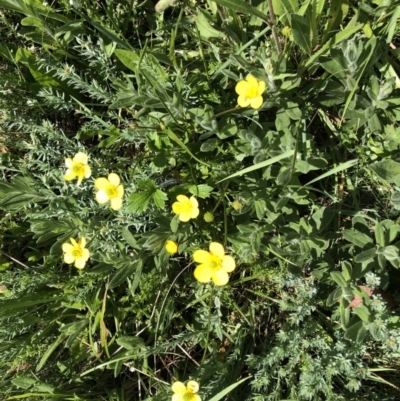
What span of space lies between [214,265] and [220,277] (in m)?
0.08

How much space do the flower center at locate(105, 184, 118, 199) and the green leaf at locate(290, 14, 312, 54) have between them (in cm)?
142

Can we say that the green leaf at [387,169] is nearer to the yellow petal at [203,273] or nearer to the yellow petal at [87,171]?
the yellow petal at [203,273]

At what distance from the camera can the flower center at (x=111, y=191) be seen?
299 centimetres

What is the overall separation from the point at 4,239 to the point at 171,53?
2071mm

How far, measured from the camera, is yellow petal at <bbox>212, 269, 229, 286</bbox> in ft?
9.25

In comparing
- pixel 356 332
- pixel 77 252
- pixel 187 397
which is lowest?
pixel 187 397

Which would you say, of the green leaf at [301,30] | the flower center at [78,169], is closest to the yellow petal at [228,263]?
the flower center at [78,169]

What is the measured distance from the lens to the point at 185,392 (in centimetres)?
291

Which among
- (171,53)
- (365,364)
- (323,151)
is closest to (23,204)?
(171,53)

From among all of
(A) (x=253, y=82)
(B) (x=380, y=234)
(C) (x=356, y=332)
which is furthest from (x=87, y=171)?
(C) (x=356, y=332)

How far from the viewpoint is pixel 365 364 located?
3219 millimetres

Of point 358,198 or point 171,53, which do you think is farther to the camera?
point 358,198

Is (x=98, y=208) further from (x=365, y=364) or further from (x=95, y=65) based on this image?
(x=365, y=364)

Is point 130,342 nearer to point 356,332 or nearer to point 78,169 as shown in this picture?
point 78,169
